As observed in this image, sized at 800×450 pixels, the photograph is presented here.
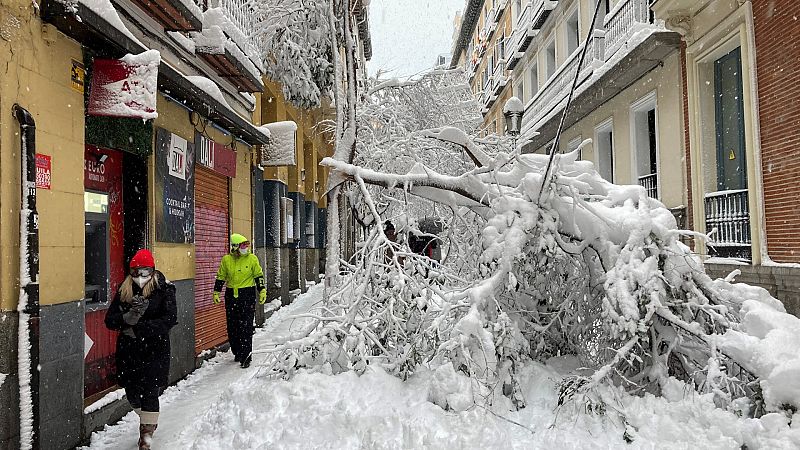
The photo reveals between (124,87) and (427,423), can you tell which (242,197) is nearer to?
(124,87)

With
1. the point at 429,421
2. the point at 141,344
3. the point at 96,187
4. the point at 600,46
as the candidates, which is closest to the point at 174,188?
the point at 96,187

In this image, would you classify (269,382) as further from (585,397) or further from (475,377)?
(585,397)

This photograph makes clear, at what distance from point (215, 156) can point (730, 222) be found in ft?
26.8

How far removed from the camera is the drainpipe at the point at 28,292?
14.3 ft

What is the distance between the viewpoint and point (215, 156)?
9.38m

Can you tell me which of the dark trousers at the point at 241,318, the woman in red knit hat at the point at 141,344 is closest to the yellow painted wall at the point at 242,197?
the dark trousers at the point at 241,318

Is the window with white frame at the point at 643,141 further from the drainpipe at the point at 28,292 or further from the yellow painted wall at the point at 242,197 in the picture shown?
the drainpipe at the point at 28,292

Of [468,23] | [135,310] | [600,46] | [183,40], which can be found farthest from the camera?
[468,23]

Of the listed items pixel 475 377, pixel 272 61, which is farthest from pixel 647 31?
pixel 475 377

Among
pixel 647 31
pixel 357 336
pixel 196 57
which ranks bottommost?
pixel 357 336

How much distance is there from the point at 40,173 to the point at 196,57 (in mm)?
4514

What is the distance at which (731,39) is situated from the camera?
8.91 m

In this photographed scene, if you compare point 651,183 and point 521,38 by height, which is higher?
point 521,38

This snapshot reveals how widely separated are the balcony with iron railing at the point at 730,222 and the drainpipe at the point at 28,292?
819 centimetres
